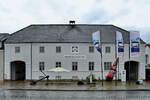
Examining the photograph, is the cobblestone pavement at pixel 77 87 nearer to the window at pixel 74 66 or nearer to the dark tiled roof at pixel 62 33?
the window at pixel 74 66

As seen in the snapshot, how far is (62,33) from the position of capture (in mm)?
35750

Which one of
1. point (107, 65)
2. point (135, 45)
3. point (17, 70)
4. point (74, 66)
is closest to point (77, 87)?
point (74, 66)

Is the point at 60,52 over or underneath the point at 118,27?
underneath

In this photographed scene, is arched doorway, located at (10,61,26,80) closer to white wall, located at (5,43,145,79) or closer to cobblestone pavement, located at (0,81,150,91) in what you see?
white wall, located at (5,43,145,79)

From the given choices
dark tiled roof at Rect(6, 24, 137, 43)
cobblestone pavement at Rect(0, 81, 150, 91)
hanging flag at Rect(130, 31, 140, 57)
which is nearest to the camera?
cobblestone pavement at Rect(0, 81, 150, 91)

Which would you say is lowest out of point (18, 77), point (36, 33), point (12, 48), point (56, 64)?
point (18, 77)

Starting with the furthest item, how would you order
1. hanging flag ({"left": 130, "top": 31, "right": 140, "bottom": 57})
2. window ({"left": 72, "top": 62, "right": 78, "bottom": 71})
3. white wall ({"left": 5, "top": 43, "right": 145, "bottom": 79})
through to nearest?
window ({"left": 72, "top": 62, "right": 78, "bottom": 71}) < white wall ({"left": 5, "top": 43, "right": 145, "bottom": 79}) < hanging flag ({"left": 130, "top": 31, "right": 140, "bottom": 57})

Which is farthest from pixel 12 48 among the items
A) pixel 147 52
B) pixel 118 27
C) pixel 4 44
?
pixel 147 52

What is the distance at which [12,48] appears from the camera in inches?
1346

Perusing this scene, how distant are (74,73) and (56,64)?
9.94 feet

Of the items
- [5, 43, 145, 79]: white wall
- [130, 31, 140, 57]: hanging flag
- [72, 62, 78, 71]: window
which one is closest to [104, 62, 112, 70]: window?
[5, 43, 145, 79]: white wall

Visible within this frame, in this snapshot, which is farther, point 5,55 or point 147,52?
point 147,52

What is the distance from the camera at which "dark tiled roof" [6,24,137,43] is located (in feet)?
112

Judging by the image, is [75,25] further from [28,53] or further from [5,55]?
[5,55]
